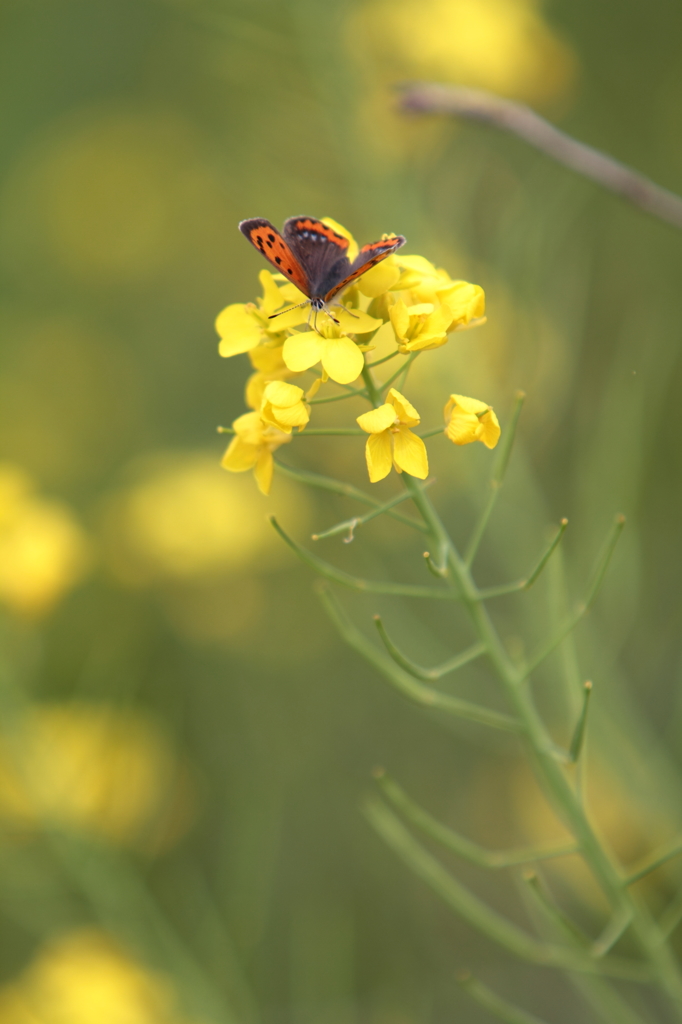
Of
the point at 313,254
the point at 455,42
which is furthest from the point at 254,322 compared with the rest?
the point at 455,42

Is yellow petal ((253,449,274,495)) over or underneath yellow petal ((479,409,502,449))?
over

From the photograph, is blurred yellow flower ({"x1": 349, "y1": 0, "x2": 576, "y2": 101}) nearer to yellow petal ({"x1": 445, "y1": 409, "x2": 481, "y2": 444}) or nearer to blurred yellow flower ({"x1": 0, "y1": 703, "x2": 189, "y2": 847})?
yellow petal ({"x1": 445, "y1": 409, "x2": 481, "y2": 444})

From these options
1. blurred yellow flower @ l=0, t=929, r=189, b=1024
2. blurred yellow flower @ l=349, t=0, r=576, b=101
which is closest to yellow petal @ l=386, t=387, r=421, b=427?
blurred yellow flower @ l=0, t=929, r=189, b=1024

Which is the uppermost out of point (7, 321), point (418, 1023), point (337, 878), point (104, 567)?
point (7, 321)

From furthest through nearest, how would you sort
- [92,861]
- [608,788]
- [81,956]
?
[608,788], [81,956], [92,861]

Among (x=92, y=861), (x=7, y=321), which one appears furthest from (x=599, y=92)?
(x=92, y=861)

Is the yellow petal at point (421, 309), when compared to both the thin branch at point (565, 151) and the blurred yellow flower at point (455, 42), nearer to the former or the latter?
the thin branch at point (565, 151)

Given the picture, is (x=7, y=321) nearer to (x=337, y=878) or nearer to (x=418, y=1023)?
(x=337, y=878)
